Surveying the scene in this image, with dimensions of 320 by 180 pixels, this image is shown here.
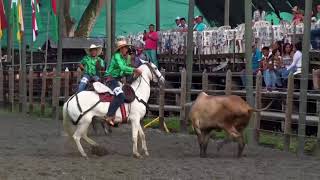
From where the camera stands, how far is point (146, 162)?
1269cm

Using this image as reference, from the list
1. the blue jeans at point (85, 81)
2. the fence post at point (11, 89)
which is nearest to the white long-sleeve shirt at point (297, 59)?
the blue jeans at point (85, 81)

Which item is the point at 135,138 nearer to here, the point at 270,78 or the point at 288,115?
the point at 288,115

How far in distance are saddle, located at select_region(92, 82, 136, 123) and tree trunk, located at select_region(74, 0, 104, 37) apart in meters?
26.0

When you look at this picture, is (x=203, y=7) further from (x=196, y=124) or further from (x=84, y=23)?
(x=196, y=124)

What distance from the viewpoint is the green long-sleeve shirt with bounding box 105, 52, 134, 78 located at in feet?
46.0

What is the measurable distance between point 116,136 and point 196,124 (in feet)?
15.7

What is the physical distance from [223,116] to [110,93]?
2212mm

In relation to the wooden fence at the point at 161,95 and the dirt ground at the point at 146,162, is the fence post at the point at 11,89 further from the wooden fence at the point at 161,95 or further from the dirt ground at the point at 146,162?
the dirt ground at the point at 146,162

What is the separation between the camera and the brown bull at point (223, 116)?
13.3 meters

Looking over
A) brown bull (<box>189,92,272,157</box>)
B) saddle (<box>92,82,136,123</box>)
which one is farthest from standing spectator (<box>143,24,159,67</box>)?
brown bull (<box>189,92,272,157</box>)

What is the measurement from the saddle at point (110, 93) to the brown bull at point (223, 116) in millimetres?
1266

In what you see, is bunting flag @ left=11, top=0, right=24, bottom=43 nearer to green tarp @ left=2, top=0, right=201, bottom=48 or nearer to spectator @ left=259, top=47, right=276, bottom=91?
green tarp @ left=2, top=0, right=201, bottom=48

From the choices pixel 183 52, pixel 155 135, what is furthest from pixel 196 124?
pixel 183 52

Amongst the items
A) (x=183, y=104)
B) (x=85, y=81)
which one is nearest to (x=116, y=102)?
(x=85, y=81)
